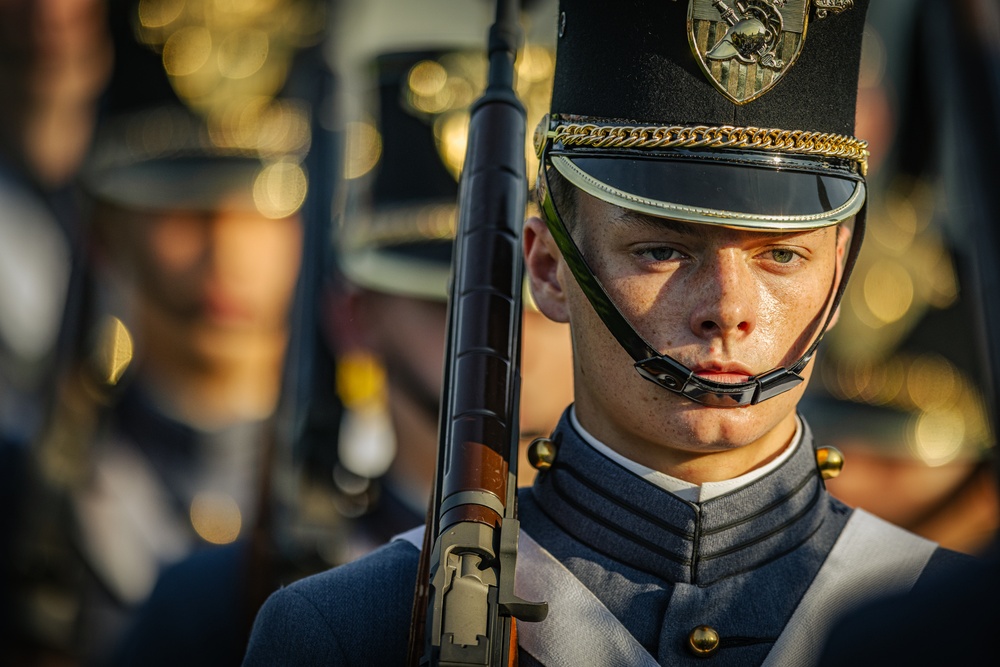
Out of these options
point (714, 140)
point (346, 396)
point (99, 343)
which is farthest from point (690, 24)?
point (99, 343)

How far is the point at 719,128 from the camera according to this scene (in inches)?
103

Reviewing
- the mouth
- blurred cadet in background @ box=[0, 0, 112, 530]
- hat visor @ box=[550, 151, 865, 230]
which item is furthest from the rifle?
blurred cadet in background @ box=[0, 0, 112, 530]

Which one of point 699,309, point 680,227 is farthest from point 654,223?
point 699,309

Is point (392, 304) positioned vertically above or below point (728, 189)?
below

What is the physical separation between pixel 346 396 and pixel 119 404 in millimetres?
2043

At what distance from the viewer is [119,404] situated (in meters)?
7.79

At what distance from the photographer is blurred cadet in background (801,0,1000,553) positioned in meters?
7.29

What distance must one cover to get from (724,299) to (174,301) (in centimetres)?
546

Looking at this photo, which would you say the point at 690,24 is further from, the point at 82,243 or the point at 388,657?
the point at 82,243

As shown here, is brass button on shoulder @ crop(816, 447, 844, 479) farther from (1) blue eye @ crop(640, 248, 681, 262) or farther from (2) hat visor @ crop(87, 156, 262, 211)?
(2) hat visor @ crop(87, 156, 262, 211)

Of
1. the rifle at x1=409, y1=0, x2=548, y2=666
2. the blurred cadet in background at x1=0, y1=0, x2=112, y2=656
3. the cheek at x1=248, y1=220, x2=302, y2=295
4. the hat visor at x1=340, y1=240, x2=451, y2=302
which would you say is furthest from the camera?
the blurred cadet in background at x1=0, y1=0, x2=112, y2=656

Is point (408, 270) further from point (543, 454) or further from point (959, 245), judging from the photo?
point (959, 245)

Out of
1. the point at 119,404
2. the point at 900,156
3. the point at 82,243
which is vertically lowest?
the point at 119,404

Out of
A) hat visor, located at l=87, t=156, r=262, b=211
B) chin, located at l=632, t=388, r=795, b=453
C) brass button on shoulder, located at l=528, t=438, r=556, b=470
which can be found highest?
hat visor, located at l=87, t=156, r=262, b=211
